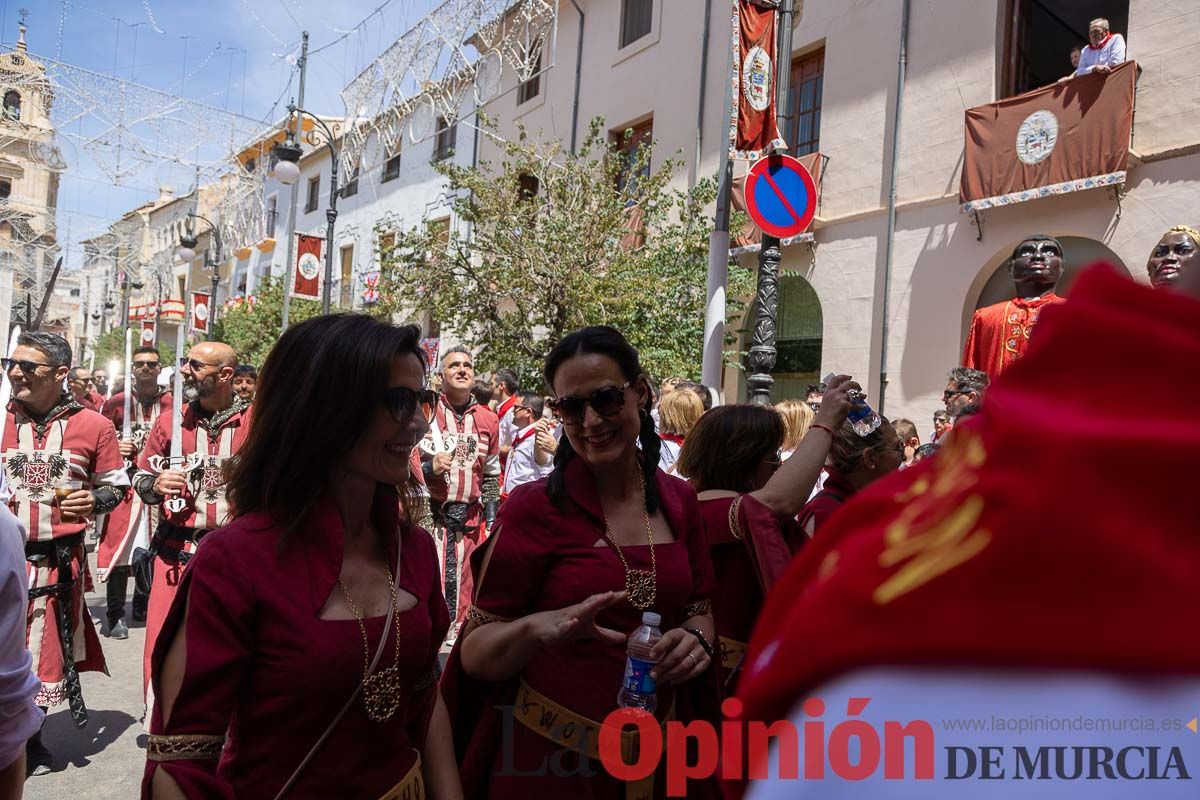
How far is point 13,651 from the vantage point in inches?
70.8

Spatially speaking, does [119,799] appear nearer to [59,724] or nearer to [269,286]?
[59,724]

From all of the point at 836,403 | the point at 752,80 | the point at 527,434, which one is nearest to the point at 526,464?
the point at 527,434

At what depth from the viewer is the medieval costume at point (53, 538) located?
483 cm

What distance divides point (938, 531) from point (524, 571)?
1965 millimetres

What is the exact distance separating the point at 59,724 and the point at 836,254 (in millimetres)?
11672

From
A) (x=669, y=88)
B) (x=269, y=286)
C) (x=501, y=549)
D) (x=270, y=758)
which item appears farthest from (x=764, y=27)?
(x=269, y=286)

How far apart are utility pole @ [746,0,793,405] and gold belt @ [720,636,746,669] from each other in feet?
12.4

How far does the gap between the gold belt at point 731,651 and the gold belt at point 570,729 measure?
0.61m

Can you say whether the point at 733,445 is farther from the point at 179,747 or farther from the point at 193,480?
the point at 193,480

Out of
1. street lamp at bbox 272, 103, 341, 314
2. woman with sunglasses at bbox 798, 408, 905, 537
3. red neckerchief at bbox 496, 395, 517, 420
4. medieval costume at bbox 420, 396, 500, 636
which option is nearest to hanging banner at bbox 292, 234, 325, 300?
street lamp at bbox 272, 103, 341, 314

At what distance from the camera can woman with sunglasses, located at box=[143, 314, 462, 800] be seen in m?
1.73

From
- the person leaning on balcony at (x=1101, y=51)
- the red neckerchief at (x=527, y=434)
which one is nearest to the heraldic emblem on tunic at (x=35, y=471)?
the red neckerchief at (x=527, y=434)

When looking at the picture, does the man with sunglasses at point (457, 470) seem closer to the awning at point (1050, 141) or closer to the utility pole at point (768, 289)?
the utility pole at point (768, 289)

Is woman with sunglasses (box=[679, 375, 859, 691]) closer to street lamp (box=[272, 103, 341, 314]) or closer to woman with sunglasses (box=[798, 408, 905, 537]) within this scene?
woman with sunglasses (box=[798, 408, 905, 537])
